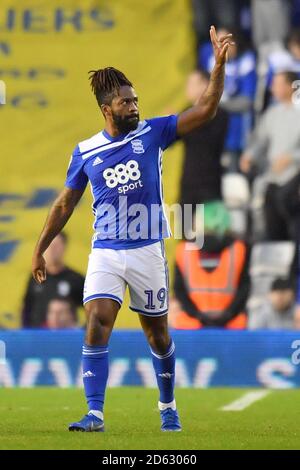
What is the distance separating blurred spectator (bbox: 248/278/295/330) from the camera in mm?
15055

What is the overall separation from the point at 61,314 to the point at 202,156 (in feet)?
8.50

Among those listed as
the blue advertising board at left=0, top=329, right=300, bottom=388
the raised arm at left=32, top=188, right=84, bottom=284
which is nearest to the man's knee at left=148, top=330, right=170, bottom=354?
the raised arm at left=32, top=188, right=84, bottom=284

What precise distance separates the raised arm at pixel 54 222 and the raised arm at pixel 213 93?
87 cm

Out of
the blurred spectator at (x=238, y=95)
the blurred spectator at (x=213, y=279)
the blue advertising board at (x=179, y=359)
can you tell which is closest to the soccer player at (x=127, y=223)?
the blue advertising board at (x=179, y=359)

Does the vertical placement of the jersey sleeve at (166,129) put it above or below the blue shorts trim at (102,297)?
above

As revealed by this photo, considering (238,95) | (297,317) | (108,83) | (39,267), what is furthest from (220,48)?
(238,95)

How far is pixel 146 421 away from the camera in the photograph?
927 centimetres

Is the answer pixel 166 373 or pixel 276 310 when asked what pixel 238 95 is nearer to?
pixel 276 310

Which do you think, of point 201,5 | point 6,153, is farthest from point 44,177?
point 201,5

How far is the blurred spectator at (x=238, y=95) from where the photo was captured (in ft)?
51.5

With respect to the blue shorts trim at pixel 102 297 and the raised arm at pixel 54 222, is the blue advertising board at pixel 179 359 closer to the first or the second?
the raised arm at pixel 54 222

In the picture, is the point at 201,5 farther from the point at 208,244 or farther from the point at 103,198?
the point at 103,198

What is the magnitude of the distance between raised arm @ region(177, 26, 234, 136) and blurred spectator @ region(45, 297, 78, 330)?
746 cm

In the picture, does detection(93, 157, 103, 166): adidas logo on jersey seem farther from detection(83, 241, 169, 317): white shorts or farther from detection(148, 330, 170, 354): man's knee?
detection(148, 330, 170, 354): man's knee
